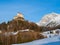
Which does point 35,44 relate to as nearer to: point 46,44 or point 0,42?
point 46,44

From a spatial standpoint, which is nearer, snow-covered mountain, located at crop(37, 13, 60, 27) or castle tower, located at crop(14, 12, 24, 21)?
castle tower, located at crop(14, 12, 24, 21)

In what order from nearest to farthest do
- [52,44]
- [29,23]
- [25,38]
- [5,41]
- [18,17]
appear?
[52,44], [5,41], [25,38], [29,23], [18,17]

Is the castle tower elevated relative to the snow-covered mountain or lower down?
elevated

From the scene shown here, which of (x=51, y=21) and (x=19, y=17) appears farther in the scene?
(x=51, y=21)

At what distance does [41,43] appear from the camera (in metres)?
4.37

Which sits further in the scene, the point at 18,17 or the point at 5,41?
the point at 18,17

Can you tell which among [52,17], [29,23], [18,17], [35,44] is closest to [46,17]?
[52,17]

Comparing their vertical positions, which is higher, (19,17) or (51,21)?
(19,17)

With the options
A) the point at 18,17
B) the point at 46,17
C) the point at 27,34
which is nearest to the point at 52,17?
the point at 46,17

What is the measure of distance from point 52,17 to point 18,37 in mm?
46696

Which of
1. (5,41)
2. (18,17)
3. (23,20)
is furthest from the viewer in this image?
(18,17)

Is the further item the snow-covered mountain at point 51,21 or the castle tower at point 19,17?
the snow-covered mountain at point 51,21

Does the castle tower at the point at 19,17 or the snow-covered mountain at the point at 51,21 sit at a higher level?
the castle tower at the point at 19,17

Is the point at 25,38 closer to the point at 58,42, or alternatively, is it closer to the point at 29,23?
the point at 58,42
